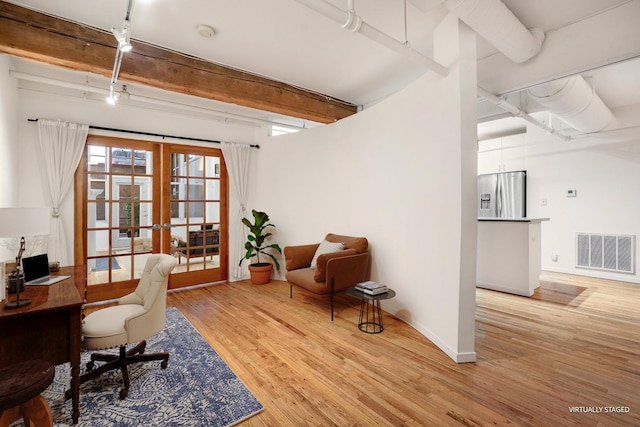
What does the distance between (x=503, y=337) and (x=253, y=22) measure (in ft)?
12.6

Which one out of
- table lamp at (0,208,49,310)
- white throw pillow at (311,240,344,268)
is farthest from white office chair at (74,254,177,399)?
white throw pillow at (311,240,344,268)

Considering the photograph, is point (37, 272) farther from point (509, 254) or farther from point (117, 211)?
point (509, 254)

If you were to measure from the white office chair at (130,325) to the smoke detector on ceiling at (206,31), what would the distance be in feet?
6.90

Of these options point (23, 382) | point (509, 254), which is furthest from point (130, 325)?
point (509, 254)

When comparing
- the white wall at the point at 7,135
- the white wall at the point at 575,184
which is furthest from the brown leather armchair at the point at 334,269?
the white wall at the point at 575,184

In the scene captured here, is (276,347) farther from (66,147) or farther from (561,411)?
(66,147)

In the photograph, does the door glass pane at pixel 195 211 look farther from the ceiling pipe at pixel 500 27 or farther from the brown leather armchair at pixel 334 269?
the ceiling pipe at pixel 500 27

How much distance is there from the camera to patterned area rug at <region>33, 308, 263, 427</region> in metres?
1.81

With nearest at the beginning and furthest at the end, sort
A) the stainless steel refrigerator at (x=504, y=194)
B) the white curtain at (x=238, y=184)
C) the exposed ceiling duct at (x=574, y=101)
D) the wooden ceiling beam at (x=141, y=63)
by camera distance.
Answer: the wooden ceiling beam at (x=141, y=63) → the exposed ceiling duct at (x=574, y=101) → the white curtain at (x=238, y=184) → the stainless steel refrigerator at (x=504, y=194)

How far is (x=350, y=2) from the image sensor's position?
1796 millimetres

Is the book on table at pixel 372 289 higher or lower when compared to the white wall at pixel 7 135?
lower

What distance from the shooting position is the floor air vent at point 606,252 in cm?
489

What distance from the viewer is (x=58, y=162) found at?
361cm

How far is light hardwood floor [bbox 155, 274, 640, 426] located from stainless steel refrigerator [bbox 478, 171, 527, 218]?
2587 mm
